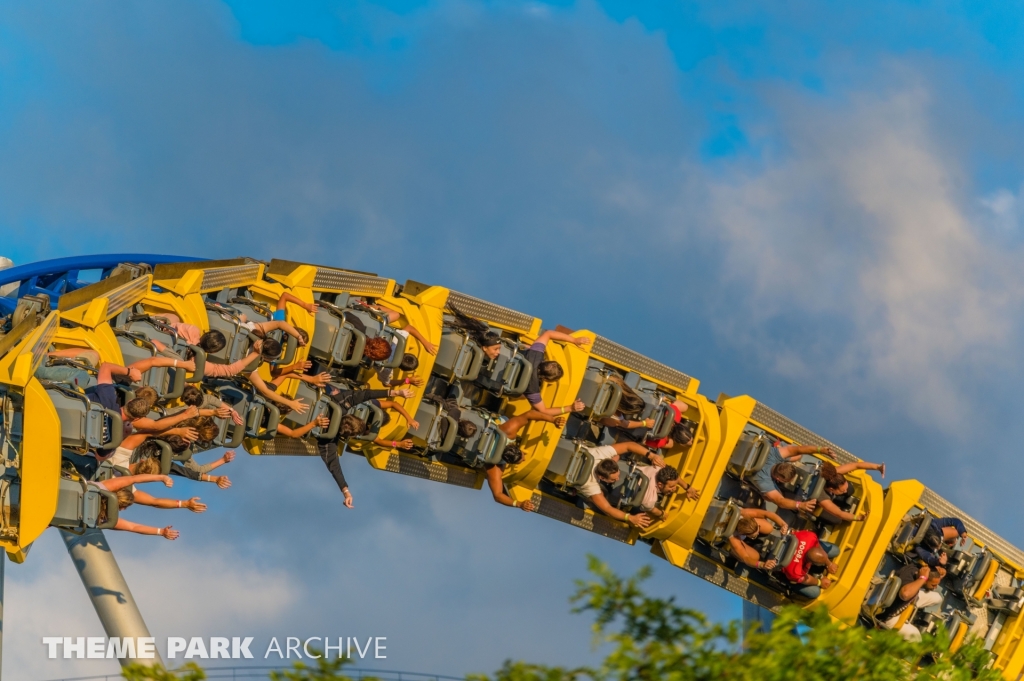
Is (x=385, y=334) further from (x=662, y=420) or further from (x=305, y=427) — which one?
(x=662, y=420)

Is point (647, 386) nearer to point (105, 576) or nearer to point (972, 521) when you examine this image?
point (972, 521)

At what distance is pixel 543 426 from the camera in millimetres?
13617

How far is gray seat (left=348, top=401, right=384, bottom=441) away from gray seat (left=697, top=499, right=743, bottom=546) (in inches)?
155

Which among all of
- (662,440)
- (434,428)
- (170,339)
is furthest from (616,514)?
(170,339)

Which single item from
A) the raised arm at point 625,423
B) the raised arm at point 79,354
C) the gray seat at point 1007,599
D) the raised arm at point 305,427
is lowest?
the raised arm at point 305,427

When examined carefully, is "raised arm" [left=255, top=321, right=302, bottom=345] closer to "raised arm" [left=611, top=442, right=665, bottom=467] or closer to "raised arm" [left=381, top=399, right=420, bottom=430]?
"raised arm" [left=381, top=399, right=420, bottom=430]

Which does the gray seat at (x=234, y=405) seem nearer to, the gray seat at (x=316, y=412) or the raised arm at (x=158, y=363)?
the gray seat at (x=316, y=412)

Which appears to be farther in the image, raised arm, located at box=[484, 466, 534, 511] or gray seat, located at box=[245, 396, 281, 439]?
raised arm, located at box=[484, 466, 534, 511]

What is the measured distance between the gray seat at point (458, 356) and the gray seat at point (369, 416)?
88 centimetres

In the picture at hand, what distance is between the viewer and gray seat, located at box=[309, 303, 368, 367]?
12.5 meters

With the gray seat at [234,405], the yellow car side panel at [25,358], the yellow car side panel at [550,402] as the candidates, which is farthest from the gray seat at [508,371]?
the yellow car side panel at [25,358]

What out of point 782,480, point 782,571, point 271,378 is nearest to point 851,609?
point 782,571

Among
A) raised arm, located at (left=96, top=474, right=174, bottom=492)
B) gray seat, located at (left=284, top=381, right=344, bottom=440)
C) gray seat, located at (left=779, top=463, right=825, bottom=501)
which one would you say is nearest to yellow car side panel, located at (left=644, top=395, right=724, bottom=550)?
gray seat, located at (left=779, top=463, right=825, bottom=501)

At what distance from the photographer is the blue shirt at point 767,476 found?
47.2 ft
